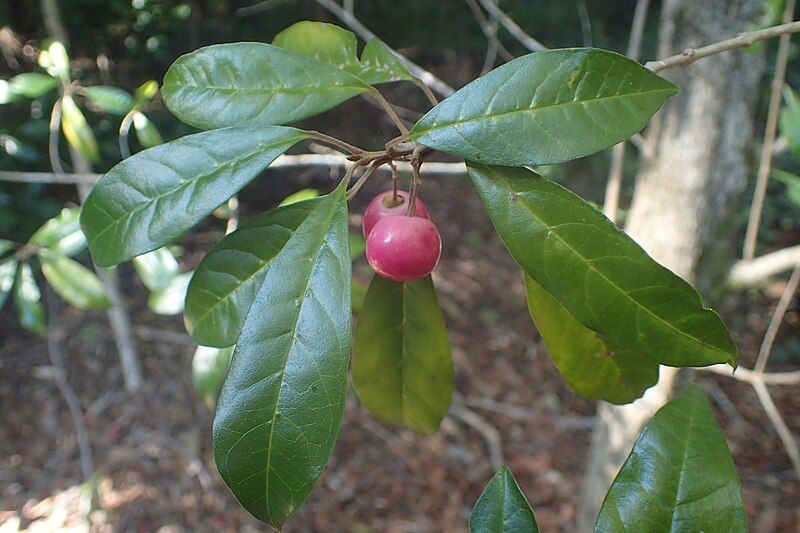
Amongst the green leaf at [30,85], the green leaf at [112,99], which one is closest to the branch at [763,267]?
the green leaf at [112,99]

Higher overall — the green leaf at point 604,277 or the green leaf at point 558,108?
the green leaf at point 558,108

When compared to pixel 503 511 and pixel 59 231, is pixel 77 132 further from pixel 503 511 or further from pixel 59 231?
pixel 503 511

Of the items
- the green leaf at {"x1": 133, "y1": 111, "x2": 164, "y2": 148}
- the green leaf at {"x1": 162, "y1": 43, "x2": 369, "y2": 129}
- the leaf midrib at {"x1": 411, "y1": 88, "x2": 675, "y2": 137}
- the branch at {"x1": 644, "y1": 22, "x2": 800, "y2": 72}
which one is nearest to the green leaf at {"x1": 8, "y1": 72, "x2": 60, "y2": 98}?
the green leaf at {"x1": 133, "y1": 111, "x2": 164, "y2": 148}

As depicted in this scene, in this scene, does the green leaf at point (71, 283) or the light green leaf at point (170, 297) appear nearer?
the light green leaf at point (170, 297)

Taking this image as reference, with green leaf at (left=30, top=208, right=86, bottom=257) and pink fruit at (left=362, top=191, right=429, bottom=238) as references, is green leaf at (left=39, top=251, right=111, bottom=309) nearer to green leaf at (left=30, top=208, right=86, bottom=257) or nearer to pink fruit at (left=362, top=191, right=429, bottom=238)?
green leaf at (left=30, top=208, right=86, bottom=257)

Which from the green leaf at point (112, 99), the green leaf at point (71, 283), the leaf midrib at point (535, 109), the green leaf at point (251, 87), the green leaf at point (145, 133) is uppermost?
the leaf midrib at point (535, 109)

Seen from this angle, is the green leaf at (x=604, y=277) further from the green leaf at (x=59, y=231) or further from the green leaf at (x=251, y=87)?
the green leaf at (x=59, y=231)
